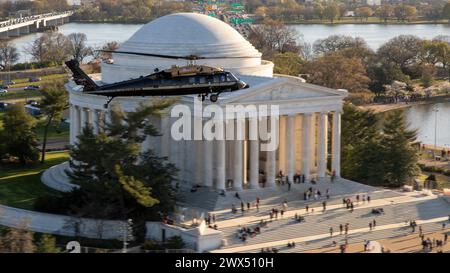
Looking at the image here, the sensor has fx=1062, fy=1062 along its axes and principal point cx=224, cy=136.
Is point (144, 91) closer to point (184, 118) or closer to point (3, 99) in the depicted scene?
point (184, 118)

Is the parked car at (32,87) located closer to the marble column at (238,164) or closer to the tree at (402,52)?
the tree at (402,52)

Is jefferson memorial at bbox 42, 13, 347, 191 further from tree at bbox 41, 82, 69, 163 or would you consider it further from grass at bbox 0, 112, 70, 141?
grass at bbox 0, 112, 70, 141

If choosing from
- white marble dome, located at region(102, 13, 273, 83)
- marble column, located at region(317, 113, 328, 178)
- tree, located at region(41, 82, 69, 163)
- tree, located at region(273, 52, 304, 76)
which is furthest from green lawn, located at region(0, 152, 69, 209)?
tree, located at region(273, 52, 304, 76)

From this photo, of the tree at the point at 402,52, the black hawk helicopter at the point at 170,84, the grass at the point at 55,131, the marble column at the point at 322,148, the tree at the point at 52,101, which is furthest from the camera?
the tree at the point at 402,52

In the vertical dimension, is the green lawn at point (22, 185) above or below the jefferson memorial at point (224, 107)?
below

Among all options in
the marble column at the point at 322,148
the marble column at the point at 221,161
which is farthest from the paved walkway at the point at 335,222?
the marble column at the point at 322,148

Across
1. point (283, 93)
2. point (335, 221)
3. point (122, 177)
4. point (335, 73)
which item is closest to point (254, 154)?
point (283, 93)
